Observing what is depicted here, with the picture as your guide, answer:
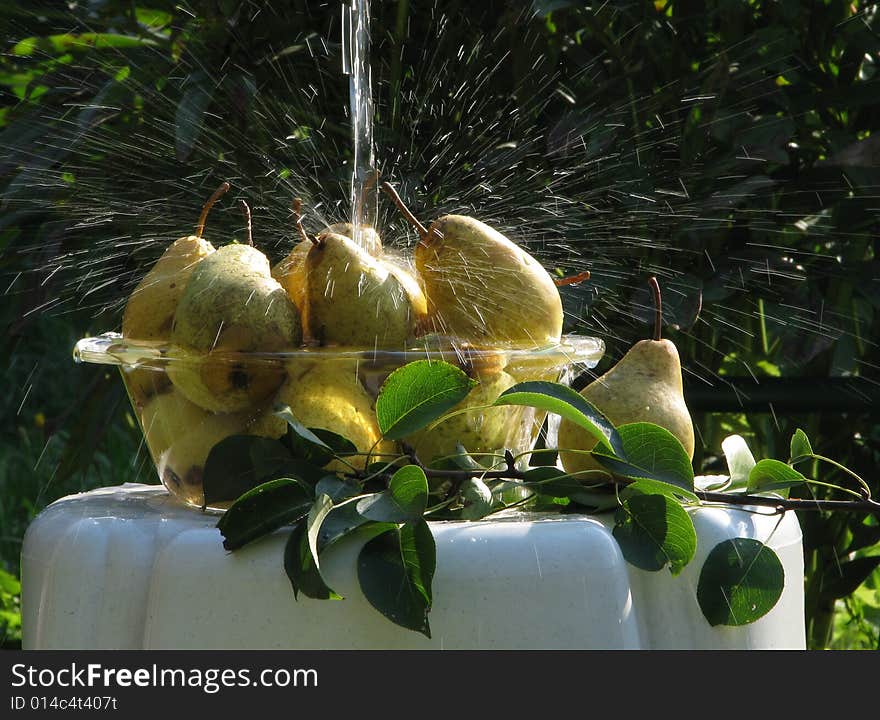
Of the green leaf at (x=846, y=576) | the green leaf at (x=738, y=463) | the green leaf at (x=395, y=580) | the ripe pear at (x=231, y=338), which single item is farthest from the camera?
the green leaf at (x=846, y=576)

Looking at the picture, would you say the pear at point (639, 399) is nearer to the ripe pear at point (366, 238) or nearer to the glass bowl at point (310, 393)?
the glass bowl at point (310, 393)

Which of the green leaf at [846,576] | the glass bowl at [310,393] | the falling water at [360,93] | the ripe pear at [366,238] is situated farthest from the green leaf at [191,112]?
the green leaf at [846,576]

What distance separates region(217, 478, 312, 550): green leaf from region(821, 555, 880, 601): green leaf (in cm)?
120

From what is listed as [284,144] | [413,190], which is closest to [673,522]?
[413,190]

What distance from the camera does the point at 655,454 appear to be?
0.76 metres

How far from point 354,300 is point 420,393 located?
96mm

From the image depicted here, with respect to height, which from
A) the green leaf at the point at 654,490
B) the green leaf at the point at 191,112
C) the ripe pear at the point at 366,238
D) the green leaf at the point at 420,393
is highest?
the green leaf at the point at 191,112

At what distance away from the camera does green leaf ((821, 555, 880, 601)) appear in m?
1.67

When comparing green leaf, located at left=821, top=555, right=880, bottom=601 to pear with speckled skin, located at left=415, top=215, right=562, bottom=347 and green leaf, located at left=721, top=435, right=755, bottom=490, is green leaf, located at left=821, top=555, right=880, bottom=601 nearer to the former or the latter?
green leaf, located at left=721, top=435, right=755, bottom=490

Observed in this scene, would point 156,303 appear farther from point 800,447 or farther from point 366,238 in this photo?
point 800,447

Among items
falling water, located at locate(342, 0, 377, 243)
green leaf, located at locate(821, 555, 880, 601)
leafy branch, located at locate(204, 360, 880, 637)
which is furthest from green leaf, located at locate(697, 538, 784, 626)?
green leaf, located at locate(821, 555, 880, 601)

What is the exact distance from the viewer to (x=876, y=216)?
153 cm

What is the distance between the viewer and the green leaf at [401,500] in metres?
0.69

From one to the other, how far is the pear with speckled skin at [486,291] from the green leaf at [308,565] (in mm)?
192
